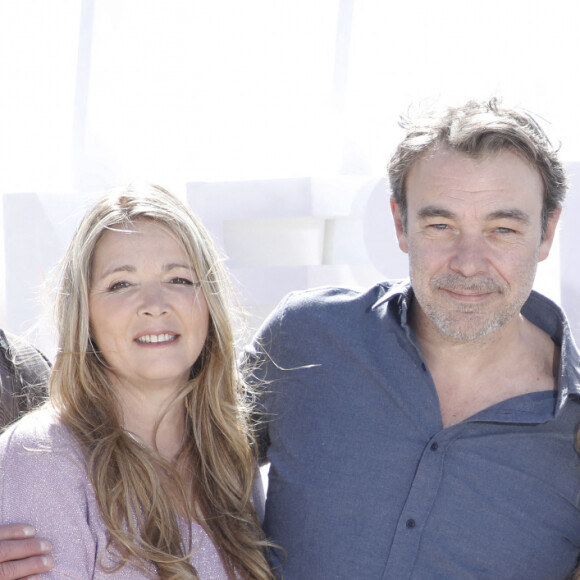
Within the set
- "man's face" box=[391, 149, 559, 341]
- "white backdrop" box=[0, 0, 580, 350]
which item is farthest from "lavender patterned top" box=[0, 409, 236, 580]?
"white backdrop" box=[0, 0, 580, 350]

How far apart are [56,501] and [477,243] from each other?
3.39 feet

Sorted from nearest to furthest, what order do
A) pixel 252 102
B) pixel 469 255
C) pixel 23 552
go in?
pixel 23 552
pixel 469 255
pixel 252 102

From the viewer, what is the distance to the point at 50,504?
1.50m

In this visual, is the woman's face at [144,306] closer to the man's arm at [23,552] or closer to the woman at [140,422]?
the woman at [140,422]

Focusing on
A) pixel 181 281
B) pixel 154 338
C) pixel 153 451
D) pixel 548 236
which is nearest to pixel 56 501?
pixel 153 451

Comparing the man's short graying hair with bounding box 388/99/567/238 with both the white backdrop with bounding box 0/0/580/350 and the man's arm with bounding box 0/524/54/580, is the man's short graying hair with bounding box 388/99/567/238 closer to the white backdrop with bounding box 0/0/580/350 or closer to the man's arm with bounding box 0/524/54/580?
the man's arm with bounding box 0/524/54/580

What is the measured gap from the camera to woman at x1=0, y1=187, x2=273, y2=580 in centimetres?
151

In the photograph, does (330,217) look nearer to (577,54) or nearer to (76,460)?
(577,54)

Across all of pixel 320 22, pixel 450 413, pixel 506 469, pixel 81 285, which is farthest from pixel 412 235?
pixel 320 22

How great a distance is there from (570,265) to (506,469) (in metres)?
1.63

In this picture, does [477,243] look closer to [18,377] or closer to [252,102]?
[18,377]

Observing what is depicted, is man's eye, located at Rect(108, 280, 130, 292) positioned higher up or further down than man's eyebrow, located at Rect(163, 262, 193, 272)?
further down

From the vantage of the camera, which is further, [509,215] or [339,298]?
[339,298]

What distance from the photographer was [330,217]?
341 cm
